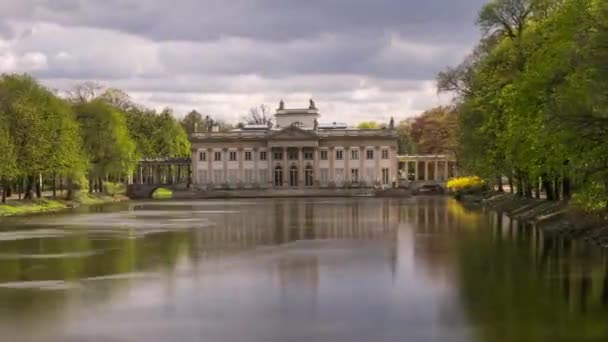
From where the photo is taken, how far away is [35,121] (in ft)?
213

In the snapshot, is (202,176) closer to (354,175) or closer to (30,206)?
(354,175)

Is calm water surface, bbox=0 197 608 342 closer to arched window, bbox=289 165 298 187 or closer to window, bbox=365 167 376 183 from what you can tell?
window, bbox=365 167 376 183

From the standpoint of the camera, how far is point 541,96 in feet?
113

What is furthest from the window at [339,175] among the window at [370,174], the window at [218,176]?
the window at [218,176]

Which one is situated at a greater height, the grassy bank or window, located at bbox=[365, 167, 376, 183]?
window, located at bbox=[365, 167, 376, 183]

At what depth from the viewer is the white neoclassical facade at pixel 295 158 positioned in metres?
118

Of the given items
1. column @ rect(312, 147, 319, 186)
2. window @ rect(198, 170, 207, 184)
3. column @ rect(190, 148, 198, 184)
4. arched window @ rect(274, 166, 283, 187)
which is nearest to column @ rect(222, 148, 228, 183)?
window @ rect(198, 170, 207, 184)

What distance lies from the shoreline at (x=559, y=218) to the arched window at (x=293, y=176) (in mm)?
59238

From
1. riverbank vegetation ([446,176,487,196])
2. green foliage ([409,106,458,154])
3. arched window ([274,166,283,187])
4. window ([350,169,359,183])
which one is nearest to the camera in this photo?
riverbank vegetation ([446,176,487,196])

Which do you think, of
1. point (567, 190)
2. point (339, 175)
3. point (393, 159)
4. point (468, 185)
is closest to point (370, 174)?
point (393, 159)

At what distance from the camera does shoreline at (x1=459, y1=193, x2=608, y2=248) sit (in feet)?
109

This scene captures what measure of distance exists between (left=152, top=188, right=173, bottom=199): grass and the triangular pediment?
52.0 ft

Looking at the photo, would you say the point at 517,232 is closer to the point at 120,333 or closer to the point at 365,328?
the point at 365,328

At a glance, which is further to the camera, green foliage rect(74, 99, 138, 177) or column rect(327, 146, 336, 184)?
column rect(327, 146, 336, 184)
